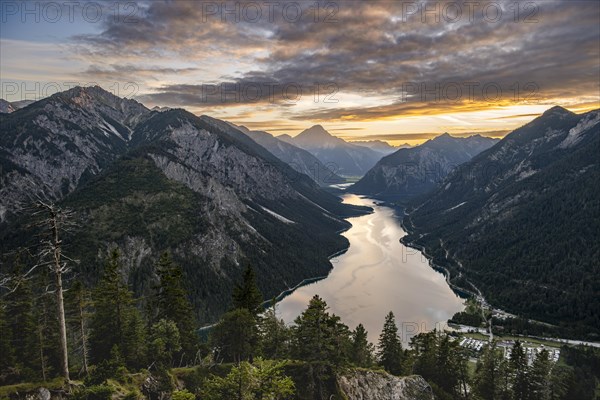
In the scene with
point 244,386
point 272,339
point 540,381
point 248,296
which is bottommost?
point 540,381

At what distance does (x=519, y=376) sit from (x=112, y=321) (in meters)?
66.9

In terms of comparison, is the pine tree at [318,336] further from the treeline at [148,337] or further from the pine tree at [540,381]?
the pine tree at [540,381]

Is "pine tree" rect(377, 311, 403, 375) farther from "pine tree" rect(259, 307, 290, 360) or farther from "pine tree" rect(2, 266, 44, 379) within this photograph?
"pine tree" rect(2, 266, 44, 379)

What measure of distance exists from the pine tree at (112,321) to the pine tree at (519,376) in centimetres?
6272

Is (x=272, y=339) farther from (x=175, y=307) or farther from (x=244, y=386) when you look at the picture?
(x=244, y=386)

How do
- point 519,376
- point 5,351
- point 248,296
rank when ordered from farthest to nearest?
point 519,376, point 248,296, point 5,351

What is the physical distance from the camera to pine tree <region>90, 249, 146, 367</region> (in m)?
44.2

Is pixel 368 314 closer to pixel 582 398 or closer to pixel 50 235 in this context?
pixel 582 398

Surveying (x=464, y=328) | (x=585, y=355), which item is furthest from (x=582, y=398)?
(x=464, y=328)

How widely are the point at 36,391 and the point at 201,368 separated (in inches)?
610

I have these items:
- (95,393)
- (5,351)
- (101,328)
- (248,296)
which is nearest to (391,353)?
(248,296)

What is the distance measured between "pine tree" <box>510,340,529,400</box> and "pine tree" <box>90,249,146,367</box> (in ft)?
206

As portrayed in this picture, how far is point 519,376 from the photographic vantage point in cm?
7131

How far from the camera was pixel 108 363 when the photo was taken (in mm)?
34469
